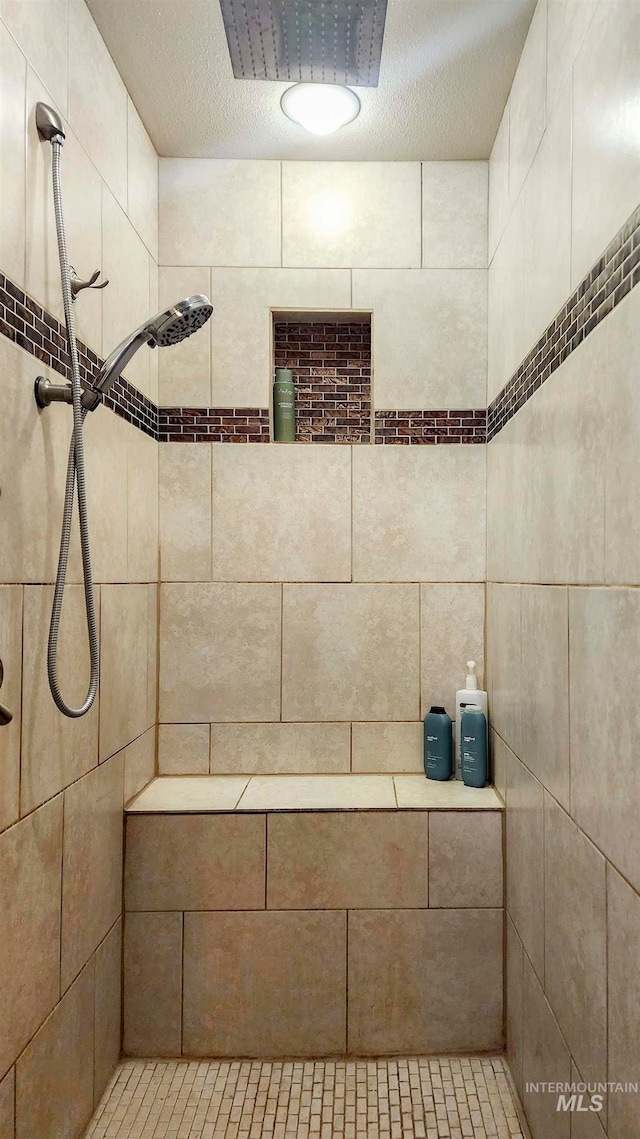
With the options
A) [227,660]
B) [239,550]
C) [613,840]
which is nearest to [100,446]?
[239,550]

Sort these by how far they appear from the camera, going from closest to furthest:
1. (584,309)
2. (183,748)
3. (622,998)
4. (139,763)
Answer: (622,998) < (584,309) < (139,763) < (183,748)

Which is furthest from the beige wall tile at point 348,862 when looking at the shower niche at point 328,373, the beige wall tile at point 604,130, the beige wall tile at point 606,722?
the beige wall tile at point 604,130

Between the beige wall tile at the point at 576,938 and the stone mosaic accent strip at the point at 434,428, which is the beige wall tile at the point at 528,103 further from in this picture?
the beige wall tile at the point at 576,938

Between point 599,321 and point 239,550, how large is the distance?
133cm

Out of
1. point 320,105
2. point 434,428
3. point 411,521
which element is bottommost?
point 411,521

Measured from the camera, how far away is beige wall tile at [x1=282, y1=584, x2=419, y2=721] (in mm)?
2254

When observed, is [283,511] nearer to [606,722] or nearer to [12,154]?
[12,154]

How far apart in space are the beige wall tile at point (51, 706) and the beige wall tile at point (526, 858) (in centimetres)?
99

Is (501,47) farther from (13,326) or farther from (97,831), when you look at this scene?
(97,831)

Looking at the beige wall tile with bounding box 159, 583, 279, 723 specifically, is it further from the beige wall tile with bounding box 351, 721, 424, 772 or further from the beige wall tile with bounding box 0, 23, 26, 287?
the beige wall tile with bounding box 0, 23, 26, 287

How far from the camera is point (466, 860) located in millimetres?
1932

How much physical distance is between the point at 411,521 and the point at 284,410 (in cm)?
53

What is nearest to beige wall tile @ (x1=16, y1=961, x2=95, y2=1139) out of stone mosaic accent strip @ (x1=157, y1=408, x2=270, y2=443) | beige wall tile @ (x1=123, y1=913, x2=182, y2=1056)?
beige wall tile @ (x1=123, y1=913, x2=182, y2=1056)

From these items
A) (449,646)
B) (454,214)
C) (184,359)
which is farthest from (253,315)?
(449,646)
